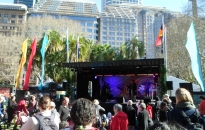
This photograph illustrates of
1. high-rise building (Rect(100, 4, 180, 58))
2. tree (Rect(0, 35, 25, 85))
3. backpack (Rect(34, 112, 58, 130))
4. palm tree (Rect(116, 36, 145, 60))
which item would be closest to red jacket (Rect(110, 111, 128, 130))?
backpack (Rect(34, 112, 58, 130))

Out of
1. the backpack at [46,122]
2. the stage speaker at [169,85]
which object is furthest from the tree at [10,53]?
the backpack at [46,122]

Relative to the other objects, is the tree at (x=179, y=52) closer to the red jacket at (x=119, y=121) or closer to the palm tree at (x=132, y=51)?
the palm tree at (x=132, y=51)

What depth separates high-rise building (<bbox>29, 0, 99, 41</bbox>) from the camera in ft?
336

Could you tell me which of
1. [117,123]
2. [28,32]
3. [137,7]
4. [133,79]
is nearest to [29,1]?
[137,7]

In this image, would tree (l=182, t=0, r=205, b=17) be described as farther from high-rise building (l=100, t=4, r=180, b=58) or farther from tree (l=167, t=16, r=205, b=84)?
high-rise building (l=100, t=4, r=180, b=58)

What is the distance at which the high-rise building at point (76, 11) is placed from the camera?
102562mm

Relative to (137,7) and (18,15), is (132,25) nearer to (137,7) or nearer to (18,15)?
(137,7)

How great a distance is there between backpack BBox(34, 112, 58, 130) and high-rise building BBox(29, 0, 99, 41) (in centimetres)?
9835

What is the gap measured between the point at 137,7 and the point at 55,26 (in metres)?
111

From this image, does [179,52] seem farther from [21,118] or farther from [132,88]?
[21,118]

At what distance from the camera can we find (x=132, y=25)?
125 metres

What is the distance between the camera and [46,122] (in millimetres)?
3088

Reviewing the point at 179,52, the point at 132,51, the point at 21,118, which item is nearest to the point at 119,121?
the point at 21,118

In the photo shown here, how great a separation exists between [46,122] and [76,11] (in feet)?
353
